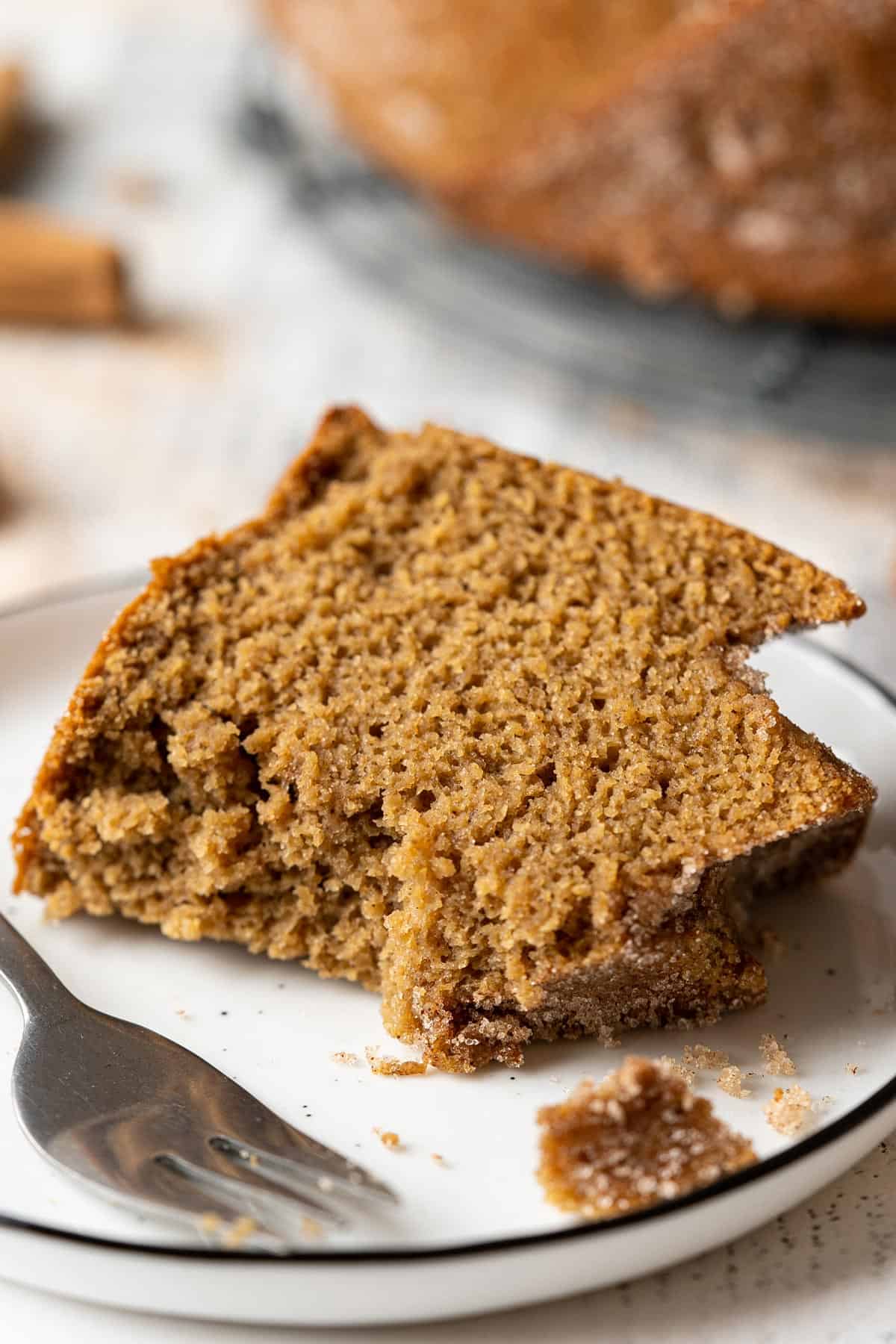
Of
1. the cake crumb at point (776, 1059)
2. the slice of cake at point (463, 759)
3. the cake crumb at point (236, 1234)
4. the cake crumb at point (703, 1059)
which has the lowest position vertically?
the cake crumb at point (776, 1059)

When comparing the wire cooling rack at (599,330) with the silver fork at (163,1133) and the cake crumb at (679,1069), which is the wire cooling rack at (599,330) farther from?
the silver fork at (163,1133)

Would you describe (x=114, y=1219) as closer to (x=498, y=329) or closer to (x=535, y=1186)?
(x=535, y=1186)

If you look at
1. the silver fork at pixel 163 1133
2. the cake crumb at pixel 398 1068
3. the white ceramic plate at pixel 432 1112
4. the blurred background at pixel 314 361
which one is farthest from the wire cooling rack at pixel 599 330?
the silver fork at pixel 163 1133

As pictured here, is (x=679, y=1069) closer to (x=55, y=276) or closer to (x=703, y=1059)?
(x=703, y=1059)

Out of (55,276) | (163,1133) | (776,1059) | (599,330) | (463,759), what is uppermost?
(55,276)

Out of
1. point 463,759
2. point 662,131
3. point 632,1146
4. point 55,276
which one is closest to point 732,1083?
point 632,1146

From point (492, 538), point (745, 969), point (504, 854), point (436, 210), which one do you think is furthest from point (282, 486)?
point (436, 210)
